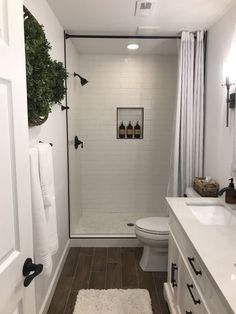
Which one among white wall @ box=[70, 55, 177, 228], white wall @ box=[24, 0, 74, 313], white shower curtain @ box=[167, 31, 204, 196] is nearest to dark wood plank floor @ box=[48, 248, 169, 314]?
white wall @ box=[24, 0, 74, 313]

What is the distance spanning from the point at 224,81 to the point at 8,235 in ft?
7.01

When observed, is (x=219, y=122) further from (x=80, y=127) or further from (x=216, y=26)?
(x=80, y=127)

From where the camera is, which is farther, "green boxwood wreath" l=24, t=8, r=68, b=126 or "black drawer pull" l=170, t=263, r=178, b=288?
"black drawer pull" l=170, t=263, r=178, b=288

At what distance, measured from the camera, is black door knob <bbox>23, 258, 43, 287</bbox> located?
42.5 inches

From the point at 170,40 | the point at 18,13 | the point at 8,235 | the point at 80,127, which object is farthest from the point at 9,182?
the point at 80,127

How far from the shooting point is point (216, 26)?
257cm

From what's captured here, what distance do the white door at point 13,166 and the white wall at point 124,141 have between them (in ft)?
9.14

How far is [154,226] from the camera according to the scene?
9.00ft

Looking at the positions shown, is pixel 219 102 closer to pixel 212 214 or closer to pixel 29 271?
pixel 212 214

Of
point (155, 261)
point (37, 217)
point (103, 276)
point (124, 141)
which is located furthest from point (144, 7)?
point (103, 276)

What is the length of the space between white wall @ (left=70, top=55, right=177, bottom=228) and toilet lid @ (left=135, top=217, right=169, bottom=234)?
4.14ft

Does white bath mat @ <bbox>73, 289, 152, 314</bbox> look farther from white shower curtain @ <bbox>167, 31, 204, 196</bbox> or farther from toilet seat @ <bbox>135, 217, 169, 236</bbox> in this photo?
white shower curtain @ <bbox>167, 31, 204, 196</bbox>

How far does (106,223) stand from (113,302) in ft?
5.13

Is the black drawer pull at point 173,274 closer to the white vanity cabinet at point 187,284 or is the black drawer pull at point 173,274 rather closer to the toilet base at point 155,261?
the white vanity cabinet at point 187,284
